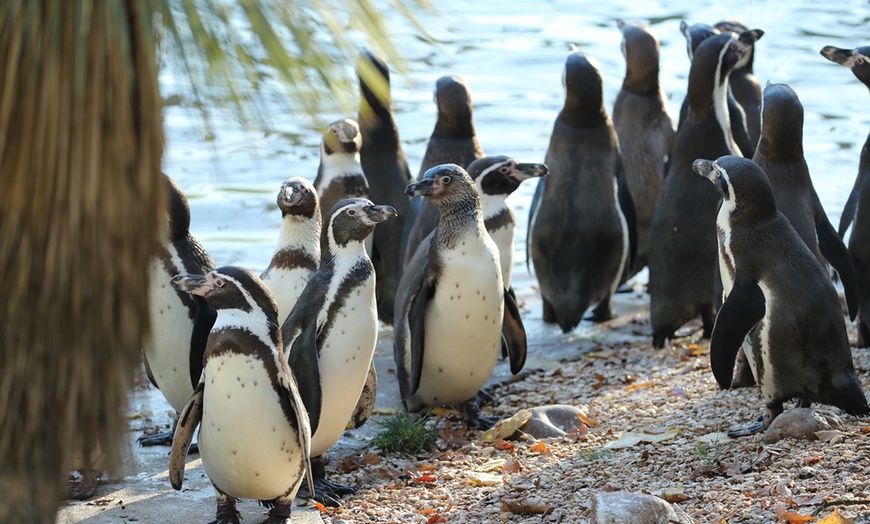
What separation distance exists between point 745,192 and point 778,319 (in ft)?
1.95

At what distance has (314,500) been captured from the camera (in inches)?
182

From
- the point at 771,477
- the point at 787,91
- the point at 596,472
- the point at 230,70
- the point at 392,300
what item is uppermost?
the point at 230,70

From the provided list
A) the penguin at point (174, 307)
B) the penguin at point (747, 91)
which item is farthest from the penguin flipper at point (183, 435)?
the penguin at point (747, 91)

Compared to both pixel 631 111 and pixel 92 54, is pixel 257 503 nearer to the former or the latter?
pixel 92 54

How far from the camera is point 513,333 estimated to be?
6098 millimetres

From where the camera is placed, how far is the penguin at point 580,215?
7531 millimetres

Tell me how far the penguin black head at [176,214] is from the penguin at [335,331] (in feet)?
2.40

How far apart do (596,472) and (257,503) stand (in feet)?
4.48

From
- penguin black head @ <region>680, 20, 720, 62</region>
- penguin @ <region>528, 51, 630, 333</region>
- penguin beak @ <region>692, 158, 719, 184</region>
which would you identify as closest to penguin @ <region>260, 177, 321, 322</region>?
penguin beak @ <region>692, 158, 719, 184</region>

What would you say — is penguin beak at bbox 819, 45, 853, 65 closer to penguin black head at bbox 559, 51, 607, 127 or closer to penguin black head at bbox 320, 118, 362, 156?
penguin black head at bbox 559, 51, 607, 127

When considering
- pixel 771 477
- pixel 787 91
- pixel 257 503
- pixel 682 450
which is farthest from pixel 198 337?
pixel 787 91

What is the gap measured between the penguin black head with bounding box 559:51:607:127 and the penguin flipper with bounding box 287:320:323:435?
3761mm

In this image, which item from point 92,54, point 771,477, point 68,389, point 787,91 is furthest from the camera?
point 787,91

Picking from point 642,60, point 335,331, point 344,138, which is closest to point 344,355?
point 335,331
